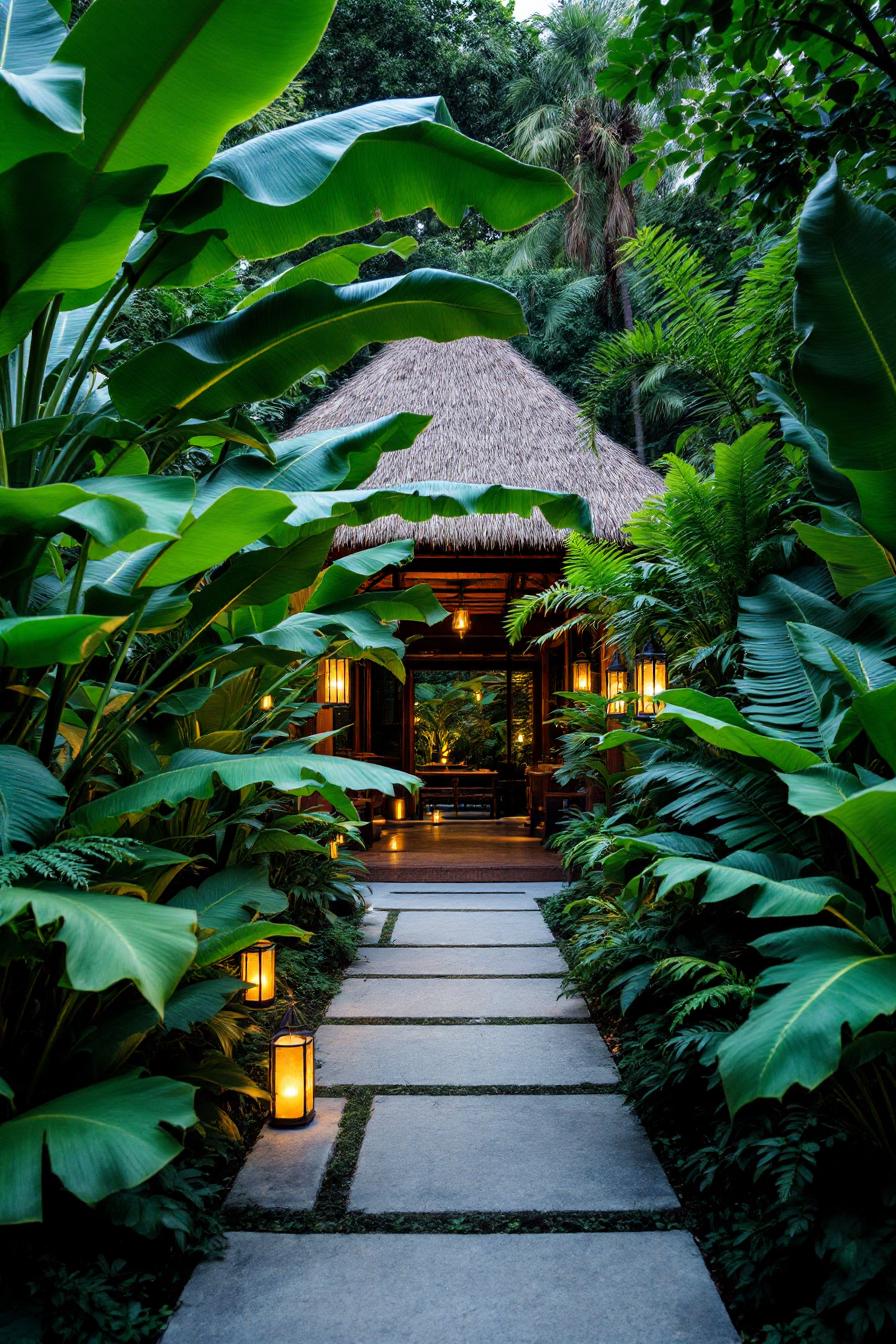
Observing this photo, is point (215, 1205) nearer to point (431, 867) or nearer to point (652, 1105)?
point (652, 1105)

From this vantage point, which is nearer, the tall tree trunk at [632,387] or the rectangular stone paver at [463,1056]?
the rectangular stone paver at [463,1056]

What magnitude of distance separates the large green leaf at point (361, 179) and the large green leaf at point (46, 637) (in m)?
1.05

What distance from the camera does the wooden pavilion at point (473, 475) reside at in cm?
707

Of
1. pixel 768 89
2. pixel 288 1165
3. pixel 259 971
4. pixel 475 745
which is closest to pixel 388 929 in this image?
pixel 259 971

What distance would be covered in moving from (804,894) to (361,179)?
190 centimetres

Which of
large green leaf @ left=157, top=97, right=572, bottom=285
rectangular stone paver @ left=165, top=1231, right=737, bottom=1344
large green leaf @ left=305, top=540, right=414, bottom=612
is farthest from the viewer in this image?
large green leaf @ left=305, top=540, right=414, bottom=612

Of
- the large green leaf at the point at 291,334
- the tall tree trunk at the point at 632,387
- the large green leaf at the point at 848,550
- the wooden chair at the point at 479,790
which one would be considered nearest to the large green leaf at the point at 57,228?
the large green leaf at the point at 291,334

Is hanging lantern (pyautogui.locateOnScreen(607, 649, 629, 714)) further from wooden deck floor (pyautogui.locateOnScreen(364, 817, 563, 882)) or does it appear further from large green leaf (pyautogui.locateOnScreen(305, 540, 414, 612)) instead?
large green leaf (pyautogui.locateOnScreen(305, 540, 414, 612))

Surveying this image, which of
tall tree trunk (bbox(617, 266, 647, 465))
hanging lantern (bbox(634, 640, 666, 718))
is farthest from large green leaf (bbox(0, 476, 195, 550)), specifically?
tall tree trunk (bbox(617, 266, 647, 465))

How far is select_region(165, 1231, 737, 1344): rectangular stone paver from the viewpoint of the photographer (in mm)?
1802

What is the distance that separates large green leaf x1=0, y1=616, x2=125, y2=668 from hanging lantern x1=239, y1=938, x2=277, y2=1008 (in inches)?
80.8

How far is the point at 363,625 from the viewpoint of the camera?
284 centimetres

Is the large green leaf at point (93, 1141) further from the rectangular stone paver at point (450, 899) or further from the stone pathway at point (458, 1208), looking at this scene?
the rectangular stone paver at point (450, 899)

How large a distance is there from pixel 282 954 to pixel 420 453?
4.53m
